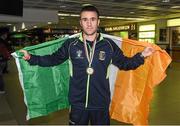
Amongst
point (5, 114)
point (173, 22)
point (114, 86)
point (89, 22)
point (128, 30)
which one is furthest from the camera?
point (128, 30)

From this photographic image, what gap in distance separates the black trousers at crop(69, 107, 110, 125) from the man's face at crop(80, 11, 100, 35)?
690 mm

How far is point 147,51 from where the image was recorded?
3090mm

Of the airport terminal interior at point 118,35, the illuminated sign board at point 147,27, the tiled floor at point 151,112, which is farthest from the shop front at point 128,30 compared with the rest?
the tiled floor at point 151,112

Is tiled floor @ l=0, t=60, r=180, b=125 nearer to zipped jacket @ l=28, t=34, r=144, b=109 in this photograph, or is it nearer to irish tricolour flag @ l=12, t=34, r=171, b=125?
irish tricolour flag @ l=12, t=34, r=171, b=125

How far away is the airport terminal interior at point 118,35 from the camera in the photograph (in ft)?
19.6

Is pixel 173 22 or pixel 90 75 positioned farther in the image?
pixel 173 22

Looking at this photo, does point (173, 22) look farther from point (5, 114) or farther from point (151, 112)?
point (5, 114)

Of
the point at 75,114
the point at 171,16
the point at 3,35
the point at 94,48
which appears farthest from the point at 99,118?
→ the point at 171,16

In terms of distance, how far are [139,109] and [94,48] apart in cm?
102

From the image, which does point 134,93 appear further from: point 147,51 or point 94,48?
point 94,48

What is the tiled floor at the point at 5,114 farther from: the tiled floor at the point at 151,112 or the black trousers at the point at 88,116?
the black trousers at the point at 88,116

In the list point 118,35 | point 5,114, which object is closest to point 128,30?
point 118,35

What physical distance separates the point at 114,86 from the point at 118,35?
2.82 m

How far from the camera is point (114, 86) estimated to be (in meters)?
3.73
